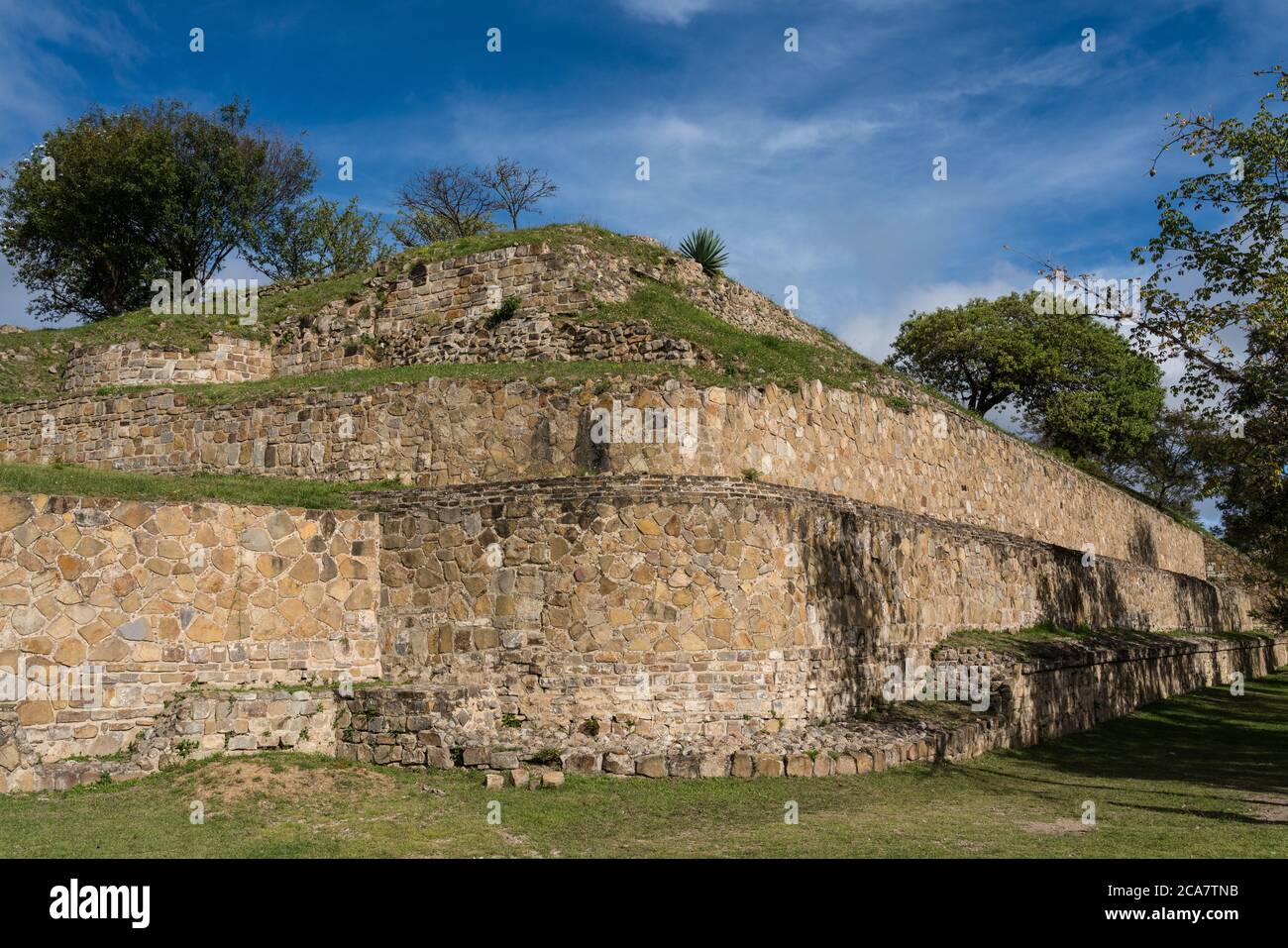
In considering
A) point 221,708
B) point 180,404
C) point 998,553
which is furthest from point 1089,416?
point 221,708

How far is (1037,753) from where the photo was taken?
16.5m

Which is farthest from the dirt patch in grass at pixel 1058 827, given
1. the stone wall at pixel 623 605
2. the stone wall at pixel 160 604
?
the stone wall at pixel 160 604

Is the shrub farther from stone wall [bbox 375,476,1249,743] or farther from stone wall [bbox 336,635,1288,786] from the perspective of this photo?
stone wall [bbox 336,635,1288,786]

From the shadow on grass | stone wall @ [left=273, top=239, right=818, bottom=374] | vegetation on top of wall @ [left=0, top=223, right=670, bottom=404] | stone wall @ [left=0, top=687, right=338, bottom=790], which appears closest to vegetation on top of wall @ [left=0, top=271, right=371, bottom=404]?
vegetation on top of wall @ [left=0, top=223, right=670, bottom=404]

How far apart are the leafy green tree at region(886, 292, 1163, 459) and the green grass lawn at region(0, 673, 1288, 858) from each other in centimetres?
3037

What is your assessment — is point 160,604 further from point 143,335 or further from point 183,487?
point 143,335

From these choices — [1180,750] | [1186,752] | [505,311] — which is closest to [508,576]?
[505,311]

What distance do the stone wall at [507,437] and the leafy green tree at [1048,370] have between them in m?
22.7

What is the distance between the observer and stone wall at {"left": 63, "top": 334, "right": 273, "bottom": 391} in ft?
70.4

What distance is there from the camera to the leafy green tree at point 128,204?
3278cm

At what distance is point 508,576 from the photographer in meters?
14.3

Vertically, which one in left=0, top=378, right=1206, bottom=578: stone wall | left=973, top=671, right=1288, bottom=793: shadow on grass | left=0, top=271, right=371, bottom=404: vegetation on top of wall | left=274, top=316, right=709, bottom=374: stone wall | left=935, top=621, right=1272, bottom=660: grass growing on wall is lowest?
left=973, top=671, right=1288, bottom=793: shadow on grass

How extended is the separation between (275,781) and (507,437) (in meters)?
5.72

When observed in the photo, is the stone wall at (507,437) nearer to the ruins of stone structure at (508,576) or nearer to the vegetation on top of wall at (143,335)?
the ruins of stone structure at (508,576)
